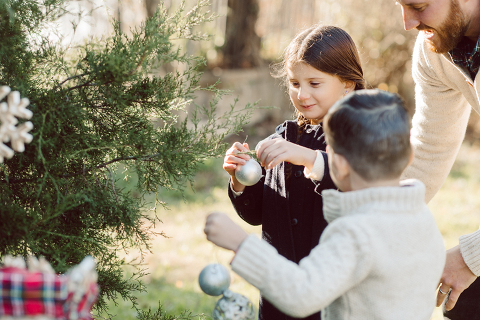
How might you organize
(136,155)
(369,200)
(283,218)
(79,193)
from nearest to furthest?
(369,200)
(79,193)
(136,155)
(283,218)

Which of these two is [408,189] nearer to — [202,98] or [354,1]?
[202,98]

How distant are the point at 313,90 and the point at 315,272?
1191 millimetres

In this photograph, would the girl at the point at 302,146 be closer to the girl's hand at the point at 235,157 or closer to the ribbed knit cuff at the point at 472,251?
the girl's hand at the point at 235,157

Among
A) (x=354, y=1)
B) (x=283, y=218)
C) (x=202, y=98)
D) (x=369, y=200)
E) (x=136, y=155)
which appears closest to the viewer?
(x=369, y=200)

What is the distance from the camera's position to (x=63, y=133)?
2.01 meters

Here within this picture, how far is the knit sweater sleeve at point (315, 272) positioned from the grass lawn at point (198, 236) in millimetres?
1037

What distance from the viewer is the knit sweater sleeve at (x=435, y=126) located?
307 centimetres

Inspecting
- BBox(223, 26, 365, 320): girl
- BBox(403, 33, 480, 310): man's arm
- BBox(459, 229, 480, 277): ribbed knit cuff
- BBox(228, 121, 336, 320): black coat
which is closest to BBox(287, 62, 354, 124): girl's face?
BBox(223, 26, 365, 320): girl

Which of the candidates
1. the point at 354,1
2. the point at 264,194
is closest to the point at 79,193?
the point at 264,194

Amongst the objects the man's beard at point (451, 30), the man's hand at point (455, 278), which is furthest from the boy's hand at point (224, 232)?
the man's beard at point (451, 30)

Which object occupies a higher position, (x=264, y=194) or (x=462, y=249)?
(x=264, y=194)

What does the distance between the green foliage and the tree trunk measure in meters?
9.05

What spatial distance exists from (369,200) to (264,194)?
3.34 feet

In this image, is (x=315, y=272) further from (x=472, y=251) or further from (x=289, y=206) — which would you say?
(x=472, y=251)
